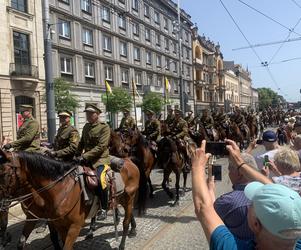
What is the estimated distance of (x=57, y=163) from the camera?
5.52 metres

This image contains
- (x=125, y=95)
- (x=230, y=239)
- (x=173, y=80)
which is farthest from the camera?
(x=173, y=80)

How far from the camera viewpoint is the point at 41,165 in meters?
A: 5.33

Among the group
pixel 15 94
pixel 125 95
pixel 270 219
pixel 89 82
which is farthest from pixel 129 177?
pixel 89 82

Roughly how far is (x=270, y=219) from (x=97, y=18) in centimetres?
3474

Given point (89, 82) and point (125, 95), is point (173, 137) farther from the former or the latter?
point (89, 82)

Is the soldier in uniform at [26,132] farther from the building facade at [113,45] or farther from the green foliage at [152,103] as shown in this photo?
the green foliage at [152,103]

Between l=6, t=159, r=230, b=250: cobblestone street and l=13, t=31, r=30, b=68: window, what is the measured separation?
19051 millimetres

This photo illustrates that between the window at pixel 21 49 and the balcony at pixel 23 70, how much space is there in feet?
1.01

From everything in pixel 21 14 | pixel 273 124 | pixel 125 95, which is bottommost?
pixel 273 124

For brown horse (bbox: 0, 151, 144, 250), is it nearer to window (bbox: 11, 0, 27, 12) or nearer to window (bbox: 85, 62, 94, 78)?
window (bbox: 11, 0, 27, 12)

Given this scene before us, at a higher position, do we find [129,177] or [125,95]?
[125,95]

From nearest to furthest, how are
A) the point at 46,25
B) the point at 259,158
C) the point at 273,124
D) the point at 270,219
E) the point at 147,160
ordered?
the point at 270,219, the point at 259,158, the point at 147,160, the point at 46,25, the point at 273,124

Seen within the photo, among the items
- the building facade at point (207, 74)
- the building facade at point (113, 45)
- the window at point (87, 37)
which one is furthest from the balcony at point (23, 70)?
the building facade at point (207, 74)

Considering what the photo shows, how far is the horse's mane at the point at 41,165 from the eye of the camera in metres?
5.26
